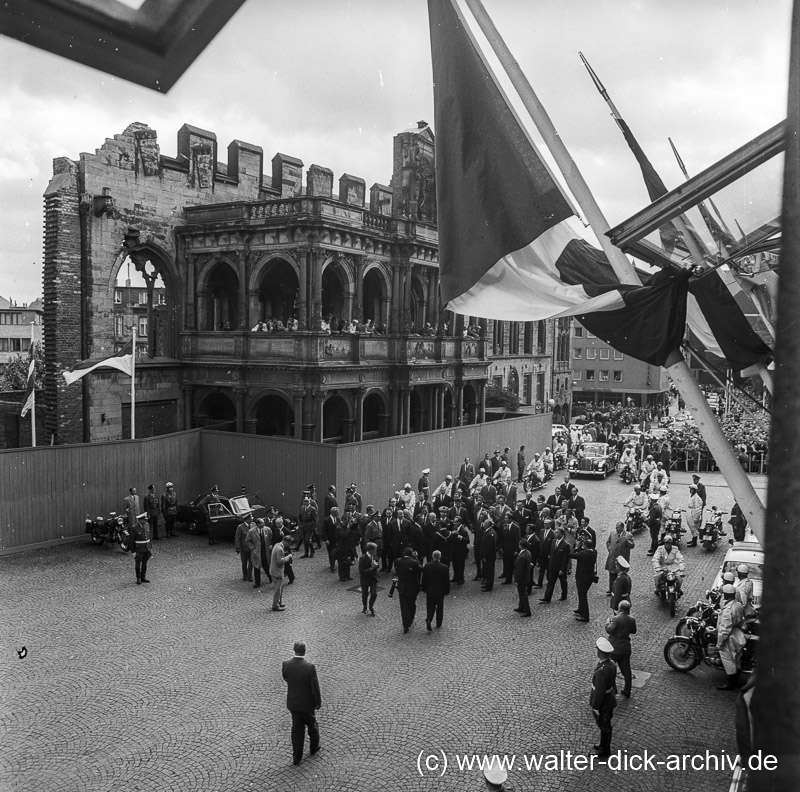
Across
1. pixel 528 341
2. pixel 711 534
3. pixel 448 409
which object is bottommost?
pixel 711 534

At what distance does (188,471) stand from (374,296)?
41.5 ft

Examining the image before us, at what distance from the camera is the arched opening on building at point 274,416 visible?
29375 millimetres

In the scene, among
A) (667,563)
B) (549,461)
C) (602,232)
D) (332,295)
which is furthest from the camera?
(549,461)

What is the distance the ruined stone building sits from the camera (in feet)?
80.8

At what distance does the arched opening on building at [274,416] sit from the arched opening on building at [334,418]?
1.52m

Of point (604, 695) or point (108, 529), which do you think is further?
point (108, 529)

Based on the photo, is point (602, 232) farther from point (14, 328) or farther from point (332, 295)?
point (14, 328)

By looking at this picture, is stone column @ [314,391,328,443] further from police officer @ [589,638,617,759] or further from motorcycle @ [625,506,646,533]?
police officer @ [589,638,617,759]

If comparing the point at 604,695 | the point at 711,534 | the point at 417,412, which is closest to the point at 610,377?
the point at 417,412

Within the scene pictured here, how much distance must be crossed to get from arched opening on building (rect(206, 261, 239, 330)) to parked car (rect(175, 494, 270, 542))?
9.77 m

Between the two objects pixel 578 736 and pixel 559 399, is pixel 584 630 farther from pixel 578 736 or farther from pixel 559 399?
pixel 559 399

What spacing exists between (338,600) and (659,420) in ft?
160

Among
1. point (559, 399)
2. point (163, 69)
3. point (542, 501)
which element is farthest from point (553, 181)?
point (559, 399)

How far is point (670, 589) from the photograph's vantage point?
47.7 ft
